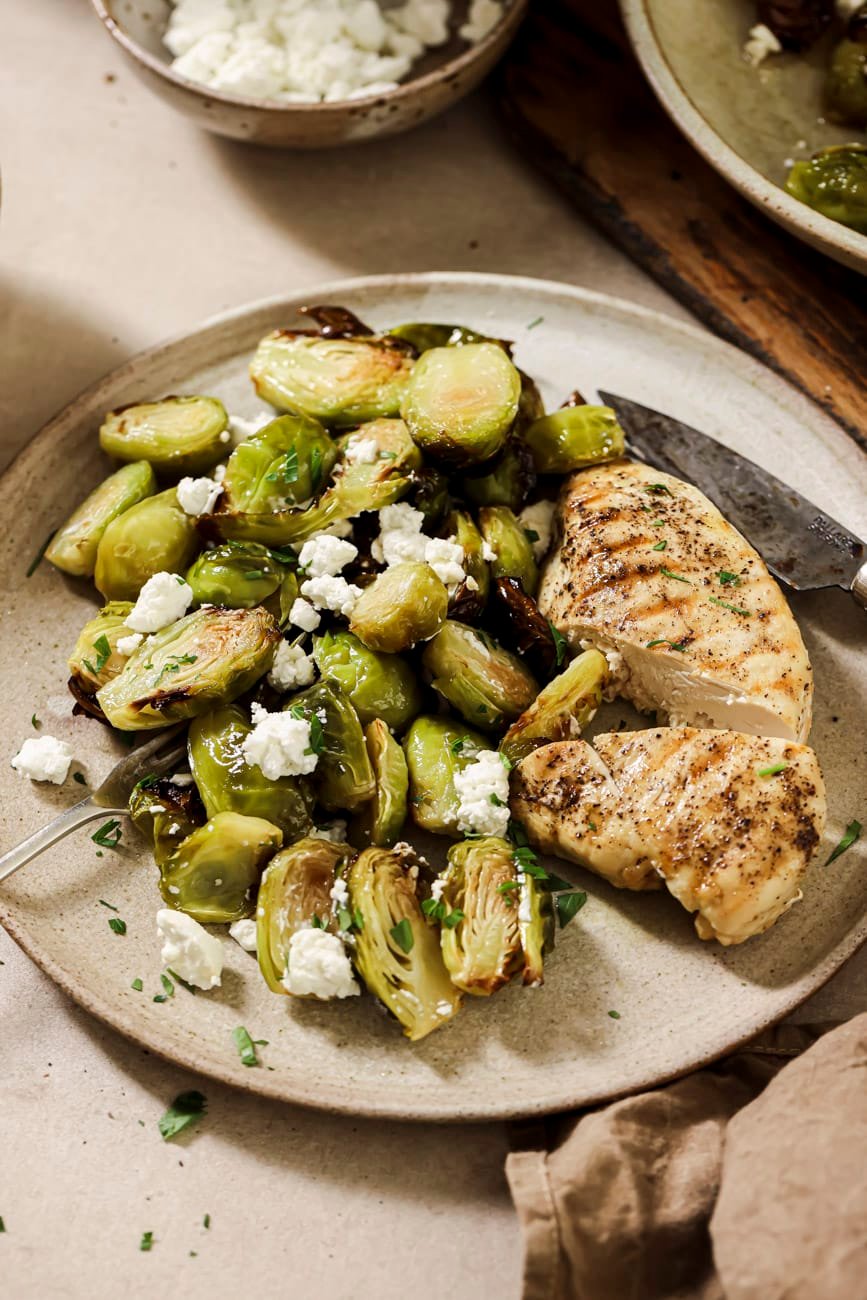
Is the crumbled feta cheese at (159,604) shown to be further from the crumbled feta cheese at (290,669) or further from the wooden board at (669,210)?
the wooden board at (669,210)

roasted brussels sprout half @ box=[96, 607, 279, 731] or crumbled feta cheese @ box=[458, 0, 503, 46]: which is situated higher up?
crumbled feta cheese @ box=[458, 0, 503, 46]

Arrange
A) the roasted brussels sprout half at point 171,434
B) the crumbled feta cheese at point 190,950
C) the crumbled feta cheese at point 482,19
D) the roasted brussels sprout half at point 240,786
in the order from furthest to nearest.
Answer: the crumbled feta cheese at point 482,19 < the roasted brussels sprout half at point 171,434 < the roasted brussels sprout half at point 240,786 < the crumbled feta cheese at point 190,950

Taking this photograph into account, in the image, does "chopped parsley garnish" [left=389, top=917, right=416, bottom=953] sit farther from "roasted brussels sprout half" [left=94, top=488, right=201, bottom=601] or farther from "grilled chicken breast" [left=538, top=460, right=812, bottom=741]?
"roasted brussels sprout half" [left=94, top=488, right=201, bottom=601]

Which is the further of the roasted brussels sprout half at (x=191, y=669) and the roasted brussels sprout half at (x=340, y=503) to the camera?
the roasted brussels sprout half at (x=340, y=503)

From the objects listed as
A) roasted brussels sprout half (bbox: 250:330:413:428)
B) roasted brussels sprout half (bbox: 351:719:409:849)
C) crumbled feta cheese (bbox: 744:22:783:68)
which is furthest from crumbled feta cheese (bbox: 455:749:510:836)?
crumbled feta cheese (bbox: 744:22:783:68)

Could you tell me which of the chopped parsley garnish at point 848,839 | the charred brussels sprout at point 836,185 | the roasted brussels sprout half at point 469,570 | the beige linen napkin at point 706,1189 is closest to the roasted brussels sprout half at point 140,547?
the roasted brussels sprout half at point 469,570

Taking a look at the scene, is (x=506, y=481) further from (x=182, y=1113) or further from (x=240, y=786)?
(x=182, y=1113)

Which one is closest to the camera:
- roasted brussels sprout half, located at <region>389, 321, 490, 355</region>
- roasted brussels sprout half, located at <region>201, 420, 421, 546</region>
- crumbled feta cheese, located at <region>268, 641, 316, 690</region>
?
crumbled feta cheese, located at <region>268, 641, 316, 690</region>
